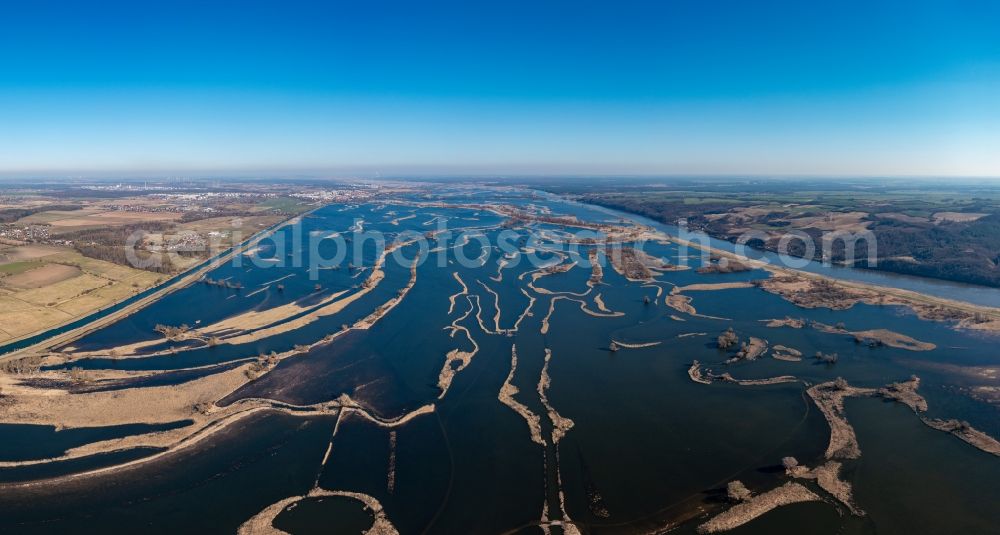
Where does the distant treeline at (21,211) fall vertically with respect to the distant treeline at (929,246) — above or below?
above

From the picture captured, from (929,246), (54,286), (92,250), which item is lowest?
(54,286)

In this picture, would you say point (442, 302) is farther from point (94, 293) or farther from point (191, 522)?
point (94, 293)

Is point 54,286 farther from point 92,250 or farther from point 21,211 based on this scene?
point 21,211

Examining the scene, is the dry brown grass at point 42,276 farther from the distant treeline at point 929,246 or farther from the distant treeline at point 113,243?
the distant treeline at point 929,246

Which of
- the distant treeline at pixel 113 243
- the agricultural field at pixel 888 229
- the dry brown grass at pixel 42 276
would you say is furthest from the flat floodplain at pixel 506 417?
the distant treeline at pixel 113 243

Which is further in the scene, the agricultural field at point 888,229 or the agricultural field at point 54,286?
the agricultural field at point 888,229

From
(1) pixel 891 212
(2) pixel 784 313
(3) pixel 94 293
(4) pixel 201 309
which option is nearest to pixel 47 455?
(4) pixel 201 309

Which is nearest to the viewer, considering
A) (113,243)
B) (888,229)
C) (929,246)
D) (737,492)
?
(737,492)

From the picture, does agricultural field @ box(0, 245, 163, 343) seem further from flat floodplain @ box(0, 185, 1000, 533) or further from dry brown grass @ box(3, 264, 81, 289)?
flat floodplain @ box(0, 185, 1000, 533)

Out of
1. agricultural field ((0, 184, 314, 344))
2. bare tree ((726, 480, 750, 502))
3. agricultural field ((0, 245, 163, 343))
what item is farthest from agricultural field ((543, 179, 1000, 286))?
agricultural field ((0, 184, 314, 344))

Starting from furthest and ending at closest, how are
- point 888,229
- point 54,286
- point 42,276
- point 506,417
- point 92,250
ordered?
point 888,229, point 92,250, point 42,276, point 54,286, point 506,417

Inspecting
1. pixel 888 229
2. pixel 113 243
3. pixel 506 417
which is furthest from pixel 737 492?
pixel 113 243
